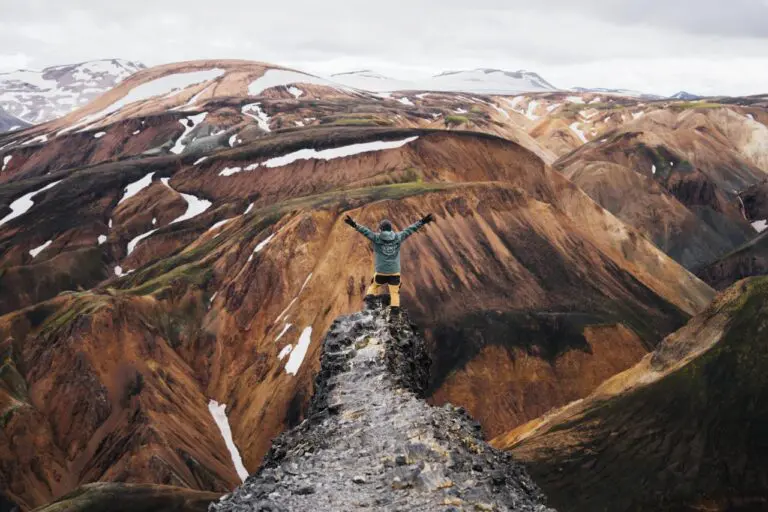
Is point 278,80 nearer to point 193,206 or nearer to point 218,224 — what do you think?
point 193,206

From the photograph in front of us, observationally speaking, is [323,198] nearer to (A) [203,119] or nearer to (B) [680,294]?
(B) [680,294]

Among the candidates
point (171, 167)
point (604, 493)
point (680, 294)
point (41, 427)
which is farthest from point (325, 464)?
point (171, 167)

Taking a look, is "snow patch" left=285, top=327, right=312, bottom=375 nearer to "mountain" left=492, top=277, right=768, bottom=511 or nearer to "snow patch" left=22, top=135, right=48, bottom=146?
"mountain" left=492, top=277, right=768, bottom=511

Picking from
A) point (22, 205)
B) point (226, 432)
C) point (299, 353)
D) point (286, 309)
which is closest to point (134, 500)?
point (226, 432)

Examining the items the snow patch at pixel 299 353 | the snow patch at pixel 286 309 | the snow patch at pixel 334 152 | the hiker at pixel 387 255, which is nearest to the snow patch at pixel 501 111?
the snow patch at pixel 334 152

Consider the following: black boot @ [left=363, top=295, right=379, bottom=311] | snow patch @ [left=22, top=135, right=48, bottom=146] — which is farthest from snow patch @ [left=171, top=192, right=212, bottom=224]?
snow patch @ [left=22, top=135, right=48, bottom=146]

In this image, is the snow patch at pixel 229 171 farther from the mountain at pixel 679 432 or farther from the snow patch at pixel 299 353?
the mountain at pixel 679 432

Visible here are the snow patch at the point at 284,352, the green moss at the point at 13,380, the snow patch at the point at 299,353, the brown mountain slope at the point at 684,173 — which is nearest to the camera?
the green moss at the point at 13,380
